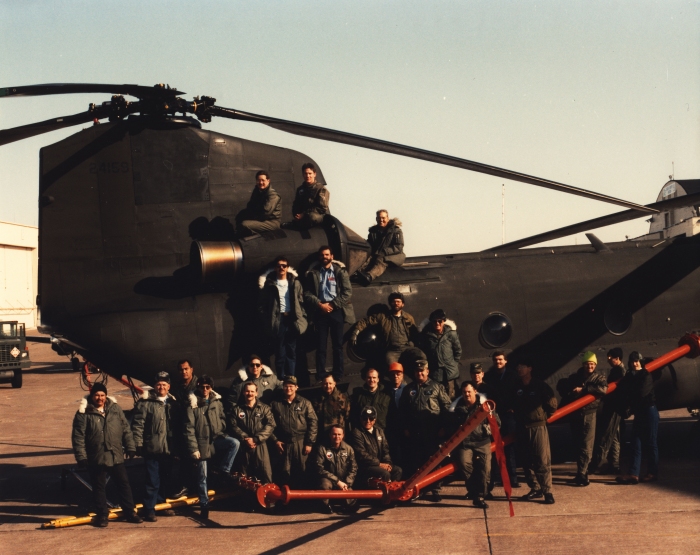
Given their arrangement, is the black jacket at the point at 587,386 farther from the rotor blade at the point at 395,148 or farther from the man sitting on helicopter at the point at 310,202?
the man sitting on helicopter at the point at 310,202

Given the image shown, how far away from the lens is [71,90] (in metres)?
10.3

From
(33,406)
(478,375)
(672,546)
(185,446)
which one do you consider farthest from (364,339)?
(33,406)

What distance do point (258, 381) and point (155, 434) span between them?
153 centimetres

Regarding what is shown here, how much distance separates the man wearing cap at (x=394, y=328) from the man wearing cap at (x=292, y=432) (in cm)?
147

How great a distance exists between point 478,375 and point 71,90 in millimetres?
6406

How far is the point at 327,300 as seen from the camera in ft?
39.0

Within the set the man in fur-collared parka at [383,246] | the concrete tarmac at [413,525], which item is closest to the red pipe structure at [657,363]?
the concrete tarmac at [413,525]

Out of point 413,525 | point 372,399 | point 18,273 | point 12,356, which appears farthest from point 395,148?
point 18,273

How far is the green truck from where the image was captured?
2898 centimetres

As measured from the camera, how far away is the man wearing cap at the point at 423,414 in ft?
37.4

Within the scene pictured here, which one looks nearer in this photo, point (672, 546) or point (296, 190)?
point (672, 546)

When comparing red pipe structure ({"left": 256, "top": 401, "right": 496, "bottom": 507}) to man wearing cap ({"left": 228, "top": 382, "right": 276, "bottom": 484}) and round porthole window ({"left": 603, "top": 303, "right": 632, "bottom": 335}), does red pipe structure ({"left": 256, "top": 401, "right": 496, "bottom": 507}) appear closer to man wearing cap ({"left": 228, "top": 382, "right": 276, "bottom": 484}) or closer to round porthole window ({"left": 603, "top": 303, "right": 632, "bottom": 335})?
man wearing cap ({"left": 228, "top": 382, "right": 276, "bottom": 484})

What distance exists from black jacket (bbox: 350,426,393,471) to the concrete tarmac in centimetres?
63

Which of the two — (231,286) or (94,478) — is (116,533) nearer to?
(94,478)
